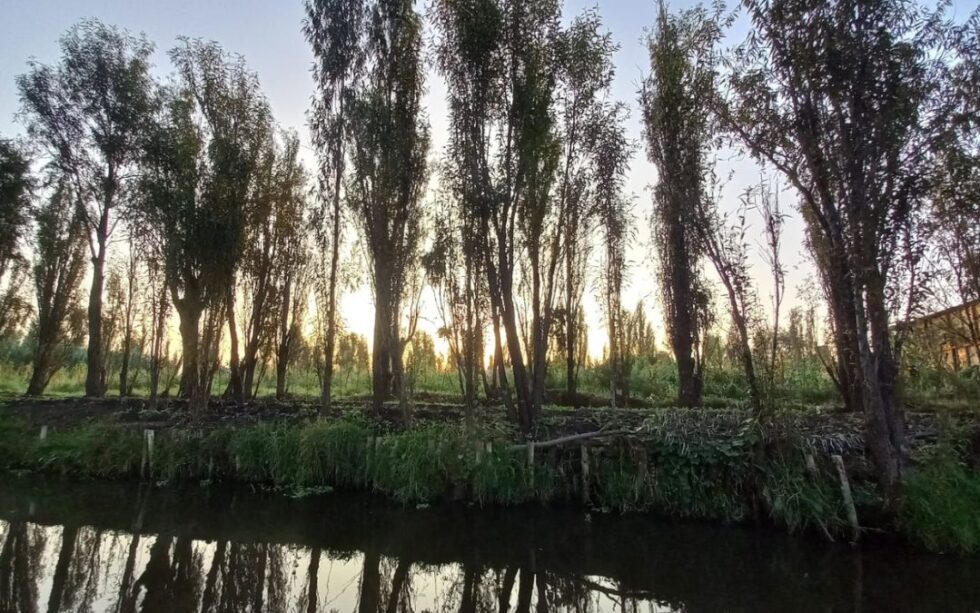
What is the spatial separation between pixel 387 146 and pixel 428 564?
8466 mm

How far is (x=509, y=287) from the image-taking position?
10.2 metres

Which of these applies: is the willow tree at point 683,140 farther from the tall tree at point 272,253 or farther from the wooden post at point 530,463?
the tall tree at point 272,253

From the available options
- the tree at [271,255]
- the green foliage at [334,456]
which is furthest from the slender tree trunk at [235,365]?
the green foliage at [334,456]

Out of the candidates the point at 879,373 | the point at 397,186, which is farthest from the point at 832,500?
the point at 397,186

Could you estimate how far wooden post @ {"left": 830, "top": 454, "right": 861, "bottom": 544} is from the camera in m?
6.84

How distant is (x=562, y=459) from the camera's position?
28.9 feet

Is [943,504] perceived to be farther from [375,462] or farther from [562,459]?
[375,462]

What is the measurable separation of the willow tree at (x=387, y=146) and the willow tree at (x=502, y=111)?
168 centimetres

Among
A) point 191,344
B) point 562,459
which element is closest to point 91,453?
point 191,344

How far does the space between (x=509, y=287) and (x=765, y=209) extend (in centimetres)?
461

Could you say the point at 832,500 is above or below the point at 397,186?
below

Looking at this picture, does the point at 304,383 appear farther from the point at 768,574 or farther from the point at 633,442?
the point at 768,574

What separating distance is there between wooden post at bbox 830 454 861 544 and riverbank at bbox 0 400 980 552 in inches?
0.7

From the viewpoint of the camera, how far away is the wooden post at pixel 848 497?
6.84m
